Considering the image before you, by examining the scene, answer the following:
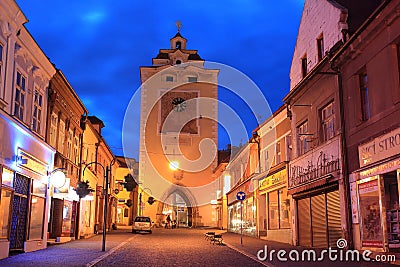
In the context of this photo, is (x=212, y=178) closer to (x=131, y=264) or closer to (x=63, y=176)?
(x=63, y=176)

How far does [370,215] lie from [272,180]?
13.0 metres

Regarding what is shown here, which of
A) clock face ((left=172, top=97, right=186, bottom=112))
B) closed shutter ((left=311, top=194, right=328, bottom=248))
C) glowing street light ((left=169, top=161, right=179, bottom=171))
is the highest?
clock face ((left=172, top=97, right=186, bottom=112))

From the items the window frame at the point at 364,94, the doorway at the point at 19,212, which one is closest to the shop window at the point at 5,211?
the doorway at the point at 19,212

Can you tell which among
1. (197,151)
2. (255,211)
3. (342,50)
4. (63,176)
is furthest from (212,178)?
(342,50)

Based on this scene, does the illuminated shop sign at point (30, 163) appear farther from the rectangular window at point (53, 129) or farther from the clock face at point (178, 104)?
the clock face at point (178, 104)

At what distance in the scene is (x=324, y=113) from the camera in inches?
831

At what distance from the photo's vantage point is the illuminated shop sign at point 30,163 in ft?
56.5

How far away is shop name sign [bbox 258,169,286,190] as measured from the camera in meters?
26.6

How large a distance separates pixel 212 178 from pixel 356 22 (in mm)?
42408

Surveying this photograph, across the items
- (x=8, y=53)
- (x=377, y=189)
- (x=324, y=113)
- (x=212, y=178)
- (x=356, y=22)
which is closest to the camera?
(x=377, y=189)

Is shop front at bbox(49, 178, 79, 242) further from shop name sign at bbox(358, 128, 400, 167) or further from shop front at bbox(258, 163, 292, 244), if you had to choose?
shop name sign at bbox(358, 128, 400, 167)

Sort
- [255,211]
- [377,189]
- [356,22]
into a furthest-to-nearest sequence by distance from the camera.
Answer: [255,211]
[356,22]
[377,189]

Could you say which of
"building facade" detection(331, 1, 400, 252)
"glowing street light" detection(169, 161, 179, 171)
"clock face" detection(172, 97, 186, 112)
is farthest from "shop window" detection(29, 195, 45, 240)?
"clock face" detection(172, 97, 186, 112)

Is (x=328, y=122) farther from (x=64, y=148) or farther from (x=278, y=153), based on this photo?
(x=64, y=148)
